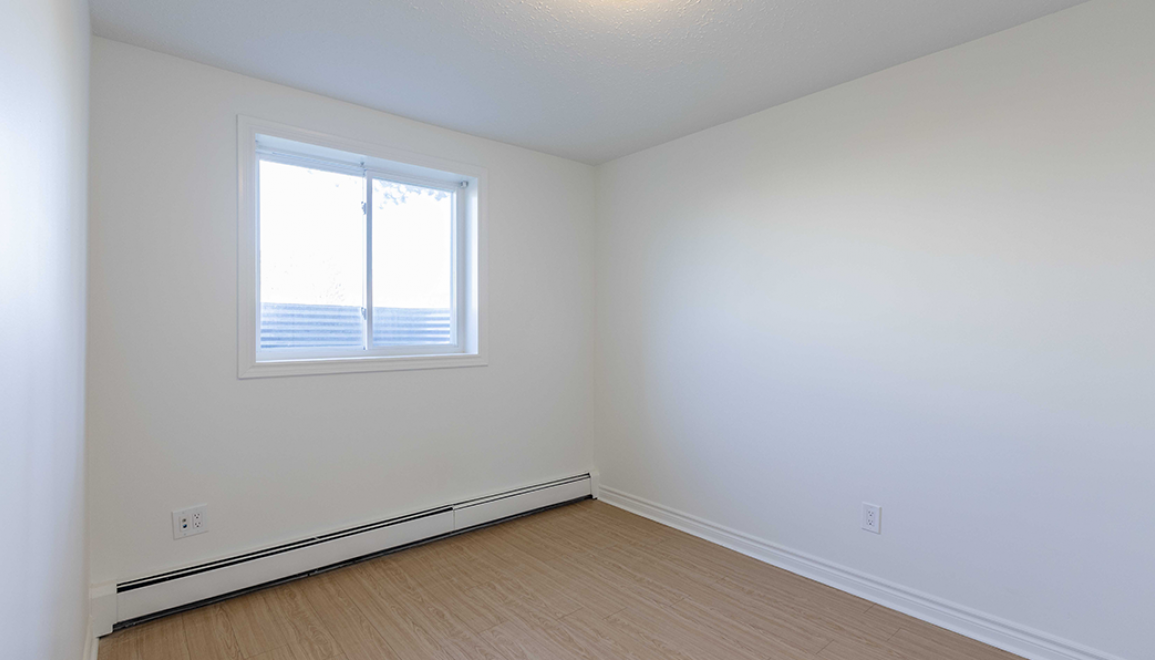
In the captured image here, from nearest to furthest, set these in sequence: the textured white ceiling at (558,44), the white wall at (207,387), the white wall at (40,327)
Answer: the white wall at (40,327) → the textured white ceiling at (558,44) → the white wall at (207,387)

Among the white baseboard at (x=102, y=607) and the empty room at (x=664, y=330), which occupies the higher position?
the empty room at (x=664, y=330)

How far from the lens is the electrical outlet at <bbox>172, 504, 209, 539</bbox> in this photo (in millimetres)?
2473

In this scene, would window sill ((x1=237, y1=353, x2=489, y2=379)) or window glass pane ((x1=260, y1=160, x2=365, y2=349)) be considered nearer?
window sill ((x1=237, y1=353, x2=489, y2=379))

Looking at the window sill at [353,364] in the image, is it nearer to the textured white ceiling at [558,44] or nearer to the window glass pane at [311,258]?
the window glass pane at [311,258]

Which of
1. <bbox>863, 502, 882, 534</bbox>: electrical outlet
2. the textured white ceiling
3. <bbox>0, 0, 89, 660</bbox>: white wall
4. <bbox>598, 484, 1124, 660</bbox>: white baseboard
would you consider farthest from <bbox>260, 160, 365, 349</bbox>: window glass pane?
<bbox>863, 502, 882, 534</bbox>: electrical outlet

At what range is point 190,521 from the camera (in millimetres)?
2506

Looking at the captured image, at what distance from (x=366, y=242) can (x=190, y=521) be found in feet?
5.31

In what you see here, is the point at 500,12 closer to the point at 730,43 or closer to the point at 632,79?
the point at 632,79

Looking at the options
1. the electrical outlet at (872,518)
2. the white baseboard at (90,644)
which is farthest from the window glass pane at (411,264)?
the electrical outlet at (872,518)

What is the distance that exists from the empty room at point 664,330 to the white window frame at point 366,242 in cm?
2

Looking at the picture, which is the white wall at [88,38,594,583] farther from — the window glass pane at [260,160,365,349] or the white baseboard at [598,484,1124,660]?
the white baseboard at [598,484,1124,660]

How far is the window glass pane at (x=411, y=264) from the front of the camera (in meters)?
3.27

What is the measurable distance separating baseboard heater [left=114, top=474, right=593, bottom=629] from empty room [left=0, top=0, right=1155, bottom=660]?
0.05 ft

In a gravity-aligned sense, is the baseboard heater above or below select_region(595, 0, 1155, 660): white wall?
below
